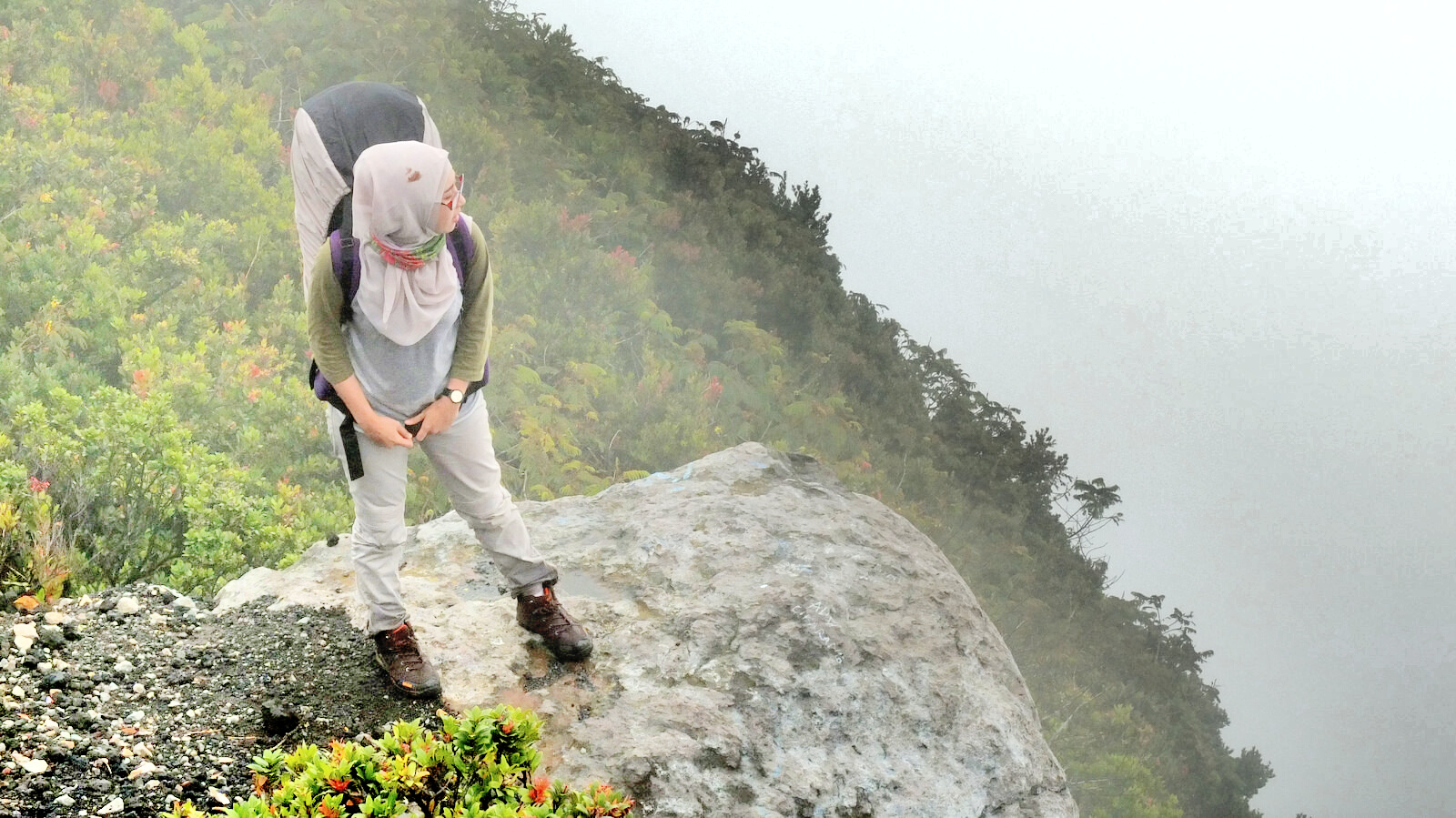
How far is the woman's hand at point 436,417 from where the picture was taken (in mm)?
3359

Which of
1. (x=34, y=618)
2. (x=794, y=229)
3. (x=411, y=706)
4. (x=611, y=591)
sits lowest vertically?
(x=34, y=618)

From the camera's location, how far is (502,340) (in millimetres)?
9000

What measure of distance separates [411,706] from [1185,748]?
13.1 meters

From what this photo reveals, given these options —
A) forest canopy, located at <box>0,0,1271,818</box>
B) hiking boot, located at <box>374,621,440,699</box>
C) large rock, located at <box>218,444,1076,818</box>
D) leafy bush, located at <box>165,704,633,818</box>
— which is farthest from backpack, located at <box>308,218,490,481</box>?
forest canopy, located at <box>0,0,1271,818</box>

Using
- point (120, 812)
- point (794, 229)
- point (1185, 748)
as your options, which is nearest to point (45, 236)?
point (120, 812)

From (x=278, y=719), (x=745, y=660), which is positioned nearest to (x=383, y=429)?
(x=278, y=719)

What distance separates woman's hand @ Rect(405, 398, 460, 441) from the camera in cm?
336

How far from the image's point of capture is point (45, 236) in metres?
6.98

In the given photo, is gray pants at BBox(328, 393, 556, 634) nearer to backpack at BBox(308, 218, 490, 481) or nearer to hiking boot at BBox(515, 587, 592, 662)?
backpack at BBox(308, 218, 490, 481)

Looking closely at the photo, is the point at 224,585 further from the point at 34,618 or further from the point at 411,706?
the point at 411,706

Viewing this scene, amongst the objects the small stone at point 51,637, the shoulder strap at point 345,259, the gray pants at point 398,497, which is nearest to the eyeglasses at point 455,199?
the shoulder strap at point 345,259

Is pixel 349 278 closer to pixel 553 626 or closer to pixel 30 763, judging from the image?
pixel 553 626

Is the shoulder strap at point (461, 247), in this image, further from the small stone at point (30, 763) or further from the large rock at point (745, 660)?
the small stone at point (30, 763)

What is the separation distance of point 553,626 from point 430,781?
1409 mm
